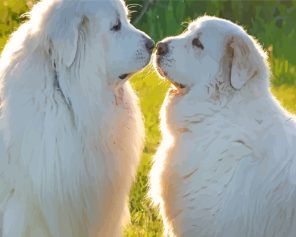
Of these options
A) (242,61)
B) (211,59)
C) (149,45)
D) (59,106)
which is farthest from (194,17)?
(59,106)

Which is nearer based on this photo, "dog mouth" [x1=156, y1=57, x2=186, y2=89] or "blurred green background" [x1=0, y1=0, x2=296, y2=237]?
"dog mouth" [x1=156, y1=57, x2=186, y2=89]

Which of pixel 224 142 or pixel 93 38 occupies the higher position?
pixel 93 38

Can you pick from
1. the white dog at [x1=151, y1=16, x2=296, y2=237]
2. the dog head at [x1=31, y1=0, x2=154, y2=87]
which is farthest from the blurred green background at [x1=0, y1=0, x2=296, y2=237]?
the dog head at [x1=31, y1=0, x2=154, y2=87]

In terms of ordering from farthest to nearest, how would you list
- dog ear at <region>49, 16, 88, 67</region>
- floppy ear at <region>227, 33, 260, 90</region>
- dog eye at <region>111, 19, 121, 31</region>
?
floppy ear at <region>227, 33, 260, 90</region>
dog eye at <region>111, 19, 121, 31</region>
dog ear at <region>49, 16, 88, 67</region>

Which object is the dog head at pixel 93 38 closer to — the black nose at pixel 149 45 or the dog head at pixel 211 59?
the black nose at pixel 149 45

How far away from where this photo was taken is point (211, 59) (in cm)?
599

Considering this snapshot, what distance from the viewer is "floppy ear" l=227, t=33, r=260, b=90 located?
5891mm

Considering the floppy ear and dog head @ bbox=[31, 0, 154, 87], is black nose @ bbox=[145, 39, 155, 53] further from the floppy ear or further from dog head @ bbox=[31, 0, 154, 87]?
the floppy ear

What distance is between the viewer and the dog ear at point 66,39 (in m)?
5.53

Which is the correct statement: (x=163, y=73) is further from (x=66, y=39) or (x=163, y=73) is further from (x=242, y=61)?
(x=66, y=39)

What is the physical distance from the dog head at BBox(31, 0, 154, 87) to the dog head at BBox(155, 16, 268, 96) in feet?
0.78

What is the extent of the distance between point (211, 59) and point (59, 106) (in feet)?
3.41

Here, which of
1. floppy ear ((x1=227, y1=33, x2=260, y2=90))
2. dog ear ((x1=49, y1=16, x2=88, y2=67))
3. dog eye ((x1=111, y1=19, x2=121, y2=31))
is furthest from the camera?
floppy ear ((x1=227, y1=33, x2=260, y2=90))

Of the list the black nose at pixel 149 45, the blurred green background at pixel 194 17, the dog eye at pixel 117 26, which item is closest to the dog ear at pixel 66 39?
the dog eye at pixel 117 26
